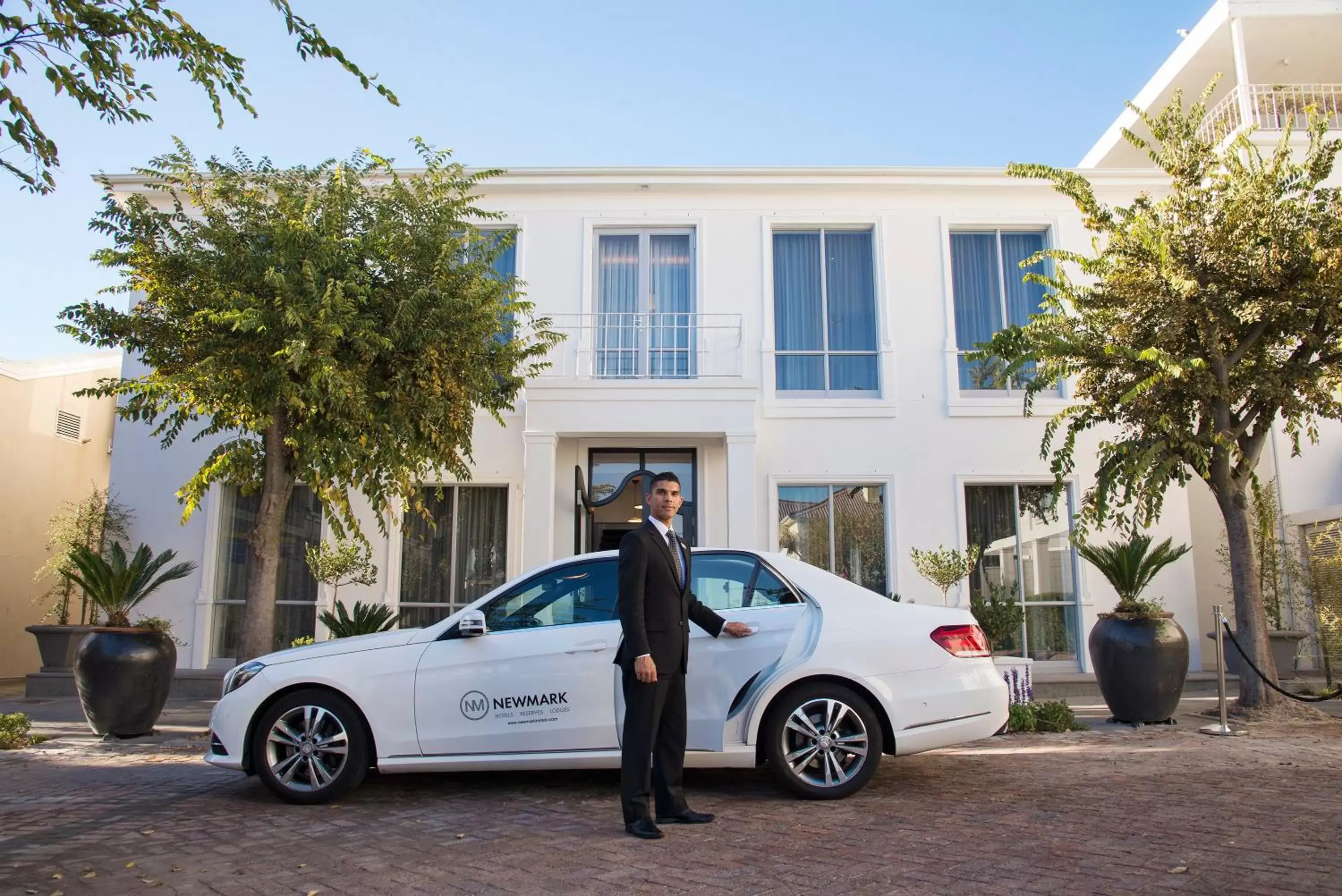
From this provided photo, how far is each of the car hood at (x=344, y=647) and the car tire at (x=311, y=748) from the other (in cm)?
21

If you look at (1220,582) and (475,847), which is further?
(1220,582)

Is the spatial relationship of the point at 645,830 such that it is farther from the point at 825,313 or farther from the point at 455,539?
the point at 825,313

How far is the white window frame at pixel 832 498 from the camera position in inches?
475

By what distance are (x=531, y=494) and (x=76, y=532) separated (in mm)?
6795

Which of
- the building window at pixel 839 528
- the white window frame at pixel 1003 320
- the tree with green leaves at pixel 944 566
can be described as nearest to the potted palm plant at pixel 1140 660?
the tree with green leaves at pixel 944 566

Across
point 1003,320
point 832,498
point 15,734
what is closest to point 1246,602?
point 832,498

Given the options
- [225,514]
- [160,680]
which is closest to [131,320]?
[160,680]

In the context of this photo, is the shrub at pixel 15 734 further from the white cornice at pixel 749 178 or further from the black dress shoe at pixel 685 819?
the white cornice at pixel 749 178

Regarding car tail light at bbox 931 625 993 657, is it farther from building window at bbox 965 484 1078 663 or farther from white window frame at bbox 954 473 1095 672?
building window at bbox 965 484 1078 663

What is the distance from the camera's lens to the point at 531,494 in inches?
441

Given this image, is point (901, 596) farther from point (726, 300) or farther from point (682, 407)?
point (726, 300)

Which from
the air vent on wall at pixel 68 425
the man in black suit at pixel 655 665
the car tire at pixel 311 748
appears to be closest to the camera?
the man in black suit at pixel 655 665

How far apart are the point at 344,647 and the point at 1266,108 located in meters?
17.9

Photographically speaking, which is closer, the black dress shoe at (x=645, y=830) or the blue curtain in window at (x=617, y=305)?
the black dress shoe at (x=645, y=830)
